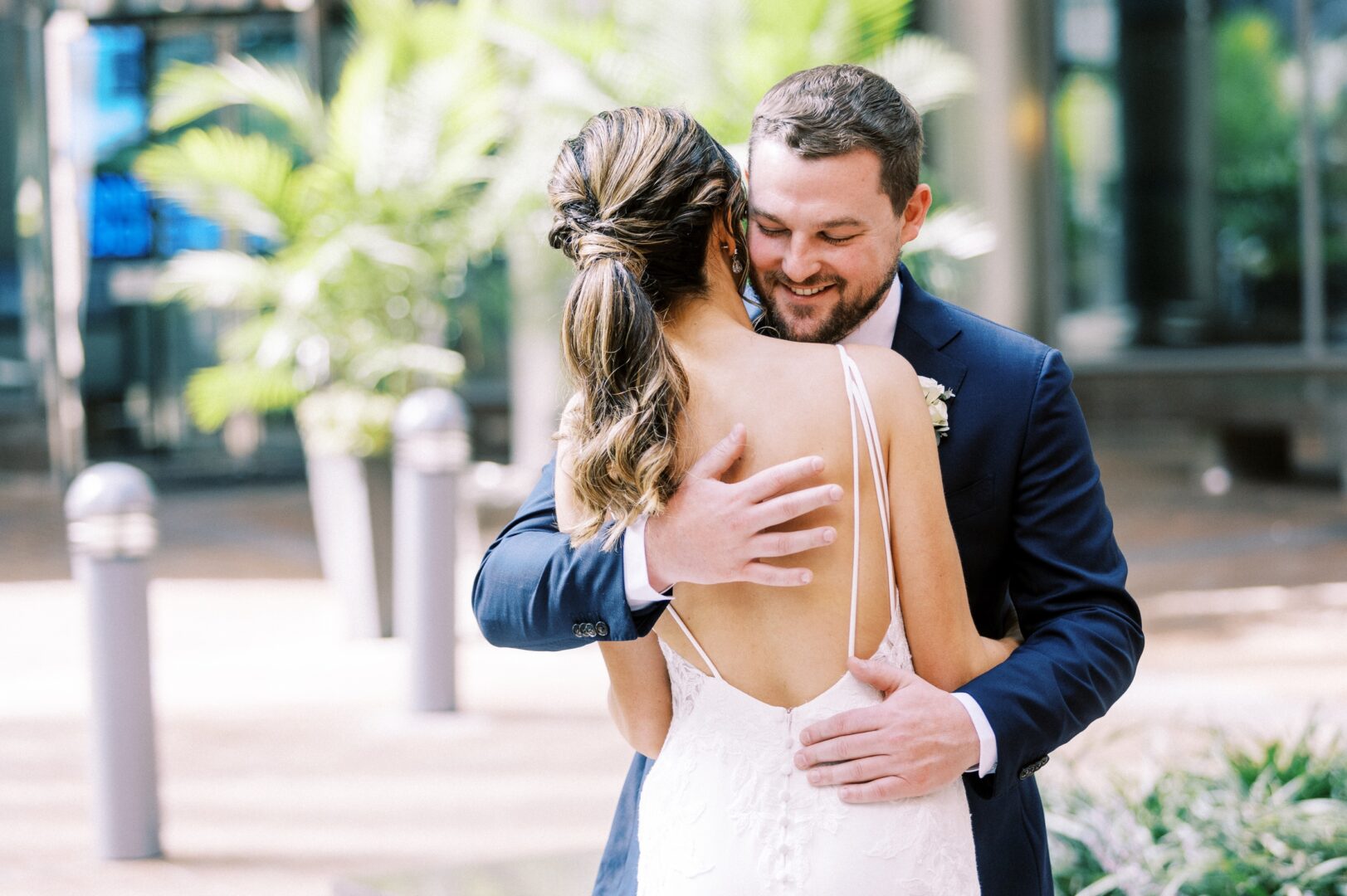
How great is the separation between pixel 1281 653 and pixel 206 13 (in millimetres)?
11103

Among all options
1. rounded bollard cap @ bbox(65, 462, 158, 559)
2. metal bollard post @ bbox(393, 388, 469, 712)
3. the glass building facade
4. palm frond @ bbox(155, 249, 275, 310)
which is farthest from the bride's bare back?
the glass building facade

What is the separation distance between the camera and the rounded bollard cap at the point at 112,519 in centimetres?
467

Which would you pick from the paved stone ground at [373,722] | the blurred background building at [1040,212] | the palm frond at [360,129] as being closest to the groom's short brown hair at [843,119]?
the paved stone ground at [373,722]

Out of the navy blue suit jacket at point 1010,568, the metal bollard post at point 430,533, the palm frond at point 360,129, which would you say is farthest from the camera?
the palm frond at point 360,129

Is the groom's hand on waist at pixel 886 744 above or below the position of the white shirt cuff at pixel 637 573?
below

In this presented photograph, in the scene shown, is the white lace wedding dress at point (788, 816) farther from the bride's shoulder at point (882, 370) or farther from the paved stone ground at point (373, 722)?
the paved stone ground at point (373, 722)

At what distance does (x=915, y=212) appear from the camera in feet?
6.54

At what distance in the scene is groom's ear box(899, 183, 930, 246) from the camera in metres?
1.97

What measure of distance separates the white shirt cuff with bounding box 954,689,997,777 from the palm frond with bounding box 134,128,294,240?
22.2 ft

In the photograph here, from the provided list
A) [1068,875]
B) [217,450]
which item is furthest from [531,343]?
[1068,875]

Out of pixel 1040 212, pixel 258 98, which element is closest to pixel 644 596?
pixel 258 98

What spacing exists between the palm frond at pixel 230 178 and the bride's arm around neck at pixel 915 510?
679cm

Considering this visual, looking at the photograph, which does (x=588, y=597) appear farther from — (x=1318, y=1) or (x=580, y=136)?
(x=1318, y=1)

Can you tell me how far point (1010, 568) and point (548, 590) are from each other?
0.60m
